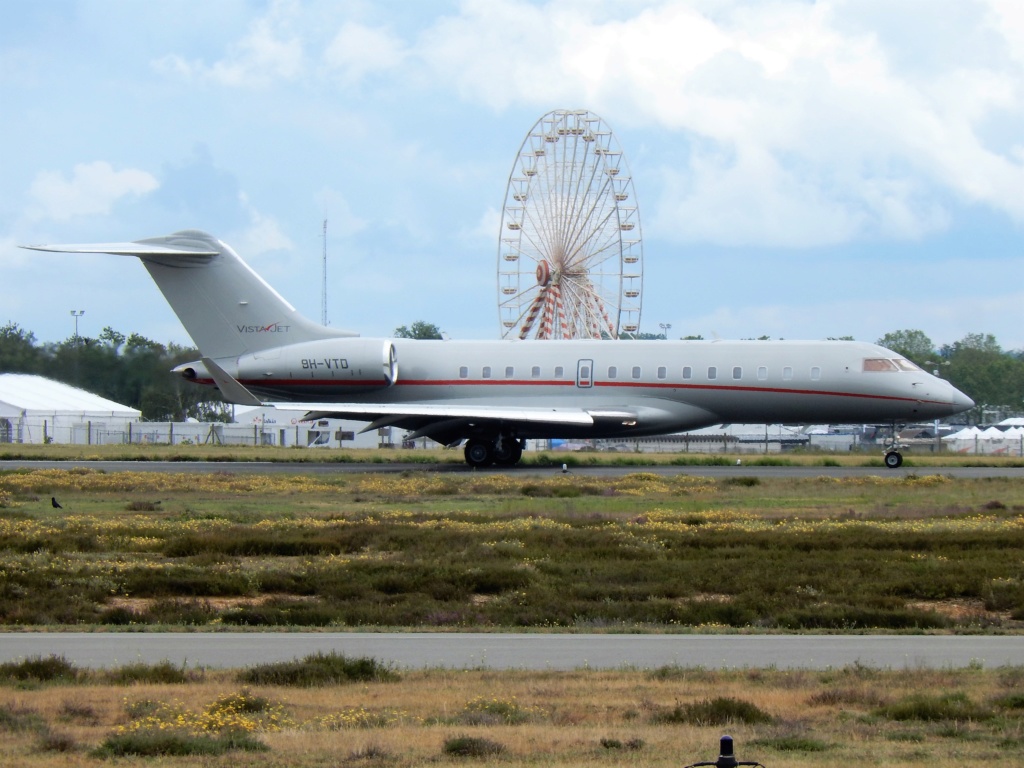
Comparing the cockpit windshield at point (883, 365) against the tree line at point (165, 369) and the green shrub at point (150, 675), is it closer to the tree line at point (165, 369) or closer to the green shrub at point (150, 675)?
the tree line at point (165, 369)

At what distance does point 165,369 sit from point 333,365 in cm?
1398

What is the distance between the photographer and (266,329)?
43.1 metres

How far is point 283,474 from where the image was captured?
37.9 meters

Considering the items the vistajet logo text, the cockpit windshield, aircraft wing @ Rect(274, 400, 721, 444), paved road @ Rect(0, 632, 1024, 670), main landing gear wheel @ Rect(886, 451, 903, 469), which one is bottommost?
paved road @ Rect(0, 632, 1024, 670)

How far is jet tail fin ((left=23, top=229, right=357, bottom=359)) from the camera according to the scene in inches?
→ 1683

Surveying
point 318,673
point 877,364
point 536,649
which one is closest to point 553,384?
point 877,364

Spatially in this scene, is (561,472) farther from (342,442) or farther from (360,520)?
(342,442)

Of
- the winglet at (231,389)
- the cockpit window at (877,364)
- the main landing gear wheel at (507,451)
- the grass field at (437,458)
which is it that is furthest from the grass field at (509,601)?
the grass field at (437,458)

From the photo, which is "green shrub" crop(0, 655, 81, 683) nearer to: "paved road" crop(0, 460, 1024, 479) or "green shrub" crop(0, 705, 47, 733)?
"green shrub" crop(0, 705, 47, 733)

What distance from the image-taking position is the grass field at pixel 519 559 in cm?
1573

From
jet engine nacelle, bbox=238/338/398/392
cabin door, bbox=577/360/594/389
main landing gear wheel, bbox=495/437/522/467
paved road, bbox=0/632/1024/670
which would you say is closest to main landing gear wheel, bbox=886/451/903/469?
cabin door, bbox=577/360/594/389

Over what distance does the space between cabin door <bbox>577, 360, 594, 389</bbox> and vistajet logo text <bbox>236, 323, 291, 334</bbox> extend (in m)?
9.86

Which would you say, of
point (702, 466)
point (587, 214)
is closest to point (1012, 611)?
point (702, 466)

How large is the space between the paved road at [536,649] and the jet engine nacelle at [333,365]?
89.4 ft
